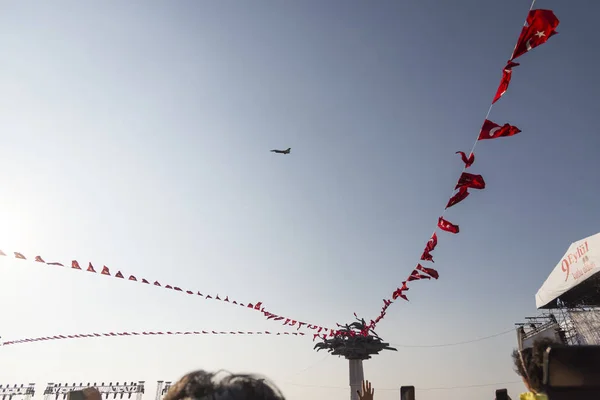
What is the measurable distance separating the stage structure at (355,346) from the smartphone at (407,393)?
2789 cm

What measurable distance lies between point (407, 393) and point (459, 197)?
A: 675cm

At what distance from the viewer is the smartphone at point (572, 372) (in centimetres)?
193

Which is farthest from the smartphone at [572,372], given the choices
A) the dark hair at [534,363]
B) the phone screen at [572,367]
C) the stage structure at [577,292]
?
the stage structure at [577,292]

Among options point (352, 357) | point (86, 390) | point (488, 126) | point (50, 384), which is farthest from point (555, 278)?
point (50, 384)

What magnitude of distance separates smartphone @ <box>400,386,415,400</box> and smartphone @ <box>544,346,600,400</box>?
1.40 m

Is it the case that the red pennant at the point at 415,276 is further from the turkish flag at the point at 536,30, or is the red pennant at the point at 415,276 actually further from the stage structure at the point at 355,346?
the stage structure at the point at 355,346

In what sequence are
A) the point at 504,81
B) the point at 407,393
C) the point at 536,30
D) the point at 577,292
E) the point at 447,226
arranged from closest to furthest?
the point at 407,393 < the point at 536,30 < the point at 504,81 < the point at 447,226 < the point at 577,292

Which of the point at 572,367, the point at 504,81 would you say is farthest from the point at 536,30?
the point at 572,367

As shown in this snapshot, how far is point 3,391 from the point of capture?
43.0 m

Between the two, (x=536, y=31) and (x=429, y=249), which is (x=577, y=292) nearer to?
(x=429, y=249)

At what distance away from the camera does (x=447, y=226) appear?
10.2 metres

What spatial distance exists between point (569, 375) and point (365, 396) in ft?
5.44

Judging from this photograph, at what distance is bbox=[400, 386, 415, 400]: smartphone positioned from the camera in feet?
10.4

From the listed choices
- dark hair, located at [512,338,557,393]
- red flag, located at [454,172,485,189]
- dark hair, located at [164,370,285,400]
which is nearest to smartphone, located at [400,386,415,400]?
dark hair, located at [512,338,557,393]
